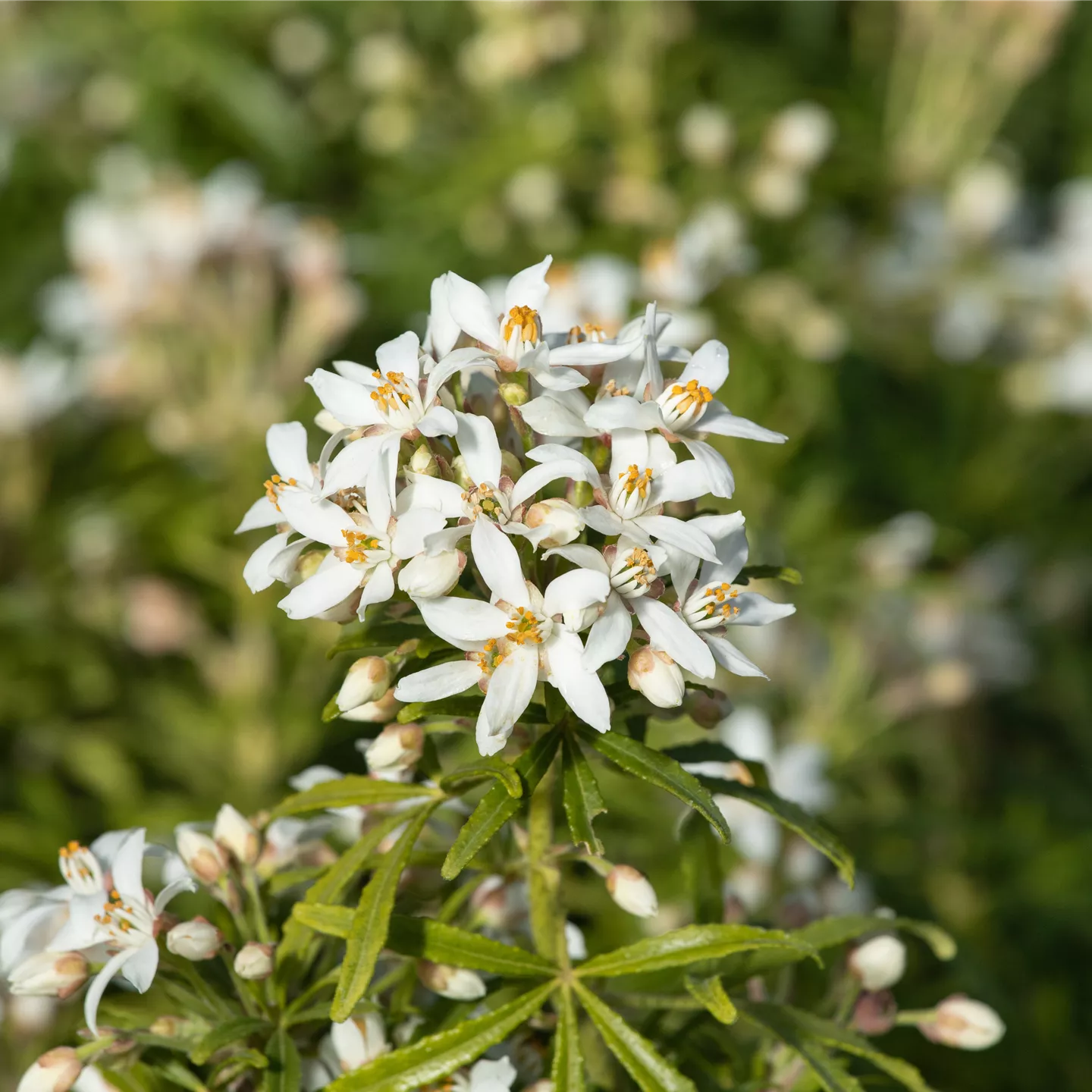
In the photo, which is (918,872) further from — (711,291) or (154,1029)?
(154,1029)

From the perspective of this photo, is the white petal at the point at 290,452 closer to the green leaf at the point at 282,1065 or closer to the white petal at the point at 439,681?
the white petal at the point at 439,681

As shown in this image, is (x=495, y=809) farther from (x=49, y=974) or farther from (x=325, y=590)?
(x=49, y=974)

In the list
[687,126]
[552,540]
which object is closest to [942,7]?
[687,126]

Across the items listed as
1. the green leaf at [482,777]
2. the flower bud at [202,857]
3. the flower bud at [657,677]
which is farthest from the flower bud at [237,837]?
the flower bud at [657,677]

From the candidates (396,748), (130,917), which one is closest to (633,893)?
(396,748)

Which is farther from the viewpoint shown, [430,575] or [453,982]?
[453,982]

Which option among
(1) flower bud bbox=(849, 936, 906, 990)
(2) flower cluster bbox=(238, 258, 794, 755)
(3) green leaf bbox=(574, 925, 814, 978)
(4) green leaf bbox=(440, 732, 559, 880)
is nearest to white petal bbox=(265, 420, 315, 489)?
(2) flower cluster bbox=(238, 258, 794, 755)

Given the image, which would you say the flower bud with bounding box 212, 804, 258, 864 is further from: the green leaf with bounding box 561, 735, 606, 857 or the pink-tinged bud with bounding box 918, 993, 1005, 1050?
the pink-tinged bud with bounding box 918, 993, 1005, 1050
